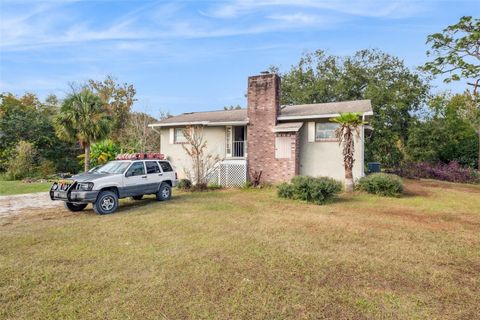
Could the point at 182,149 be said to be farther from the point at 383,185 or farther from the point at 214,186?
the point at 383,185

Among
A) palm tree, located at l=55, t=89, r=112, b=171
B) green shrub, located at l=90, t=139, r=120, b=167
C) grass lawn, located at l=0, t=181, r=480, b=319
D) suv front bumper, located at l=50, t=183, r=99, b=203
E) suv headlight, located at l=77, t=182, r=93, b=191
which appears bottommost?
grass lawn, located at l=0, t=181, r=480, b=319

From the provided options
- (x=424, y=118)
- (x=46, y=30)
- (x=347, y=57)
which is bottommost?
(x=424, y=118)

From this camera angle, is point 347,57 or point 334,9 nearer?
point 334,9

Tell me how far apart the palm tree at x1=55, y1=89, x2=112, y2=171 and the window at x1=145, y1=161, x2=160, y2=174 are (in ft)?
21.8

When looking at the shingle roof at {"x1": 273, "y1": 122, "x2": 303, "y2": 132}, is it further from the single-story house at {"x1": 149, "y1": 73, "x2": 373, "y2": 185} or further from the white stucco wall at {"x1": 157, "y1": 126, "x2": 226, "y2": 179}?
the white stucco wall at {"x1": 157, "y1": 126, "x2": 226, "y2": 179}

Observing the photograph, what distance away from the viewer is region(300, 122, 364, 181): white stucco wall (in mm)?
13102

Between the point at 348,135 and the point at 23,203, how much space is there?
12649mm

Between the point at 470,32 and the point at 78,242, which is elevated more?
the point at 470,32

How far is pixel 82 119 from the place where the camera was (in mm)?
14859

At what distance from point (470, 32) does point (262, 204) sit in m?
13.5

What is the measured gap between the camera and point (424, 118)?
71.7 feet

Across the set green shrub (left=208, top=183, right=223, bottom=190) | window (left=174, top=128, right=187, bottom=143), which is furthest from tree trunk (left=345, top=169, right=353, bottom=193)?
window (left=174, top=128, right=187, bottom=143)

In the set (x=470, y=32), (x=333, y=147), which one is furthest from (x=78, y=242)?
(x=470, y=32)

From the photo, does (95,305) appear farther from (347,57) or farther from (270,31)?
(347,57)
